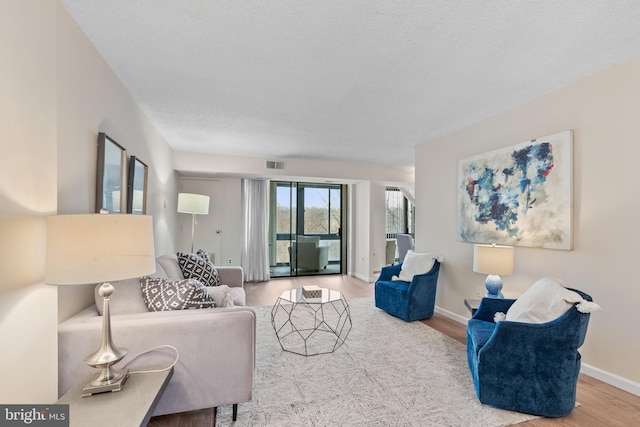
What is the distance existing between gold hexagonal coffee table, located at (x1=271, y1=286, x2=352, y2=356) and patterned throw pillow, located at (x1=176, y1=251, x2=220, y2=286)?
82 centimetres

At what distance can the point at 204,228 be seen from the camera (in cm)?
592

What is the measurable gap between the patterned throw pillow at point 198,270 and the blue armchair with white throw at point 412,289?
2.20 metres

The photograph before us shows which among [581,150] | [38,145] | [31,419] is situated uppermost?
[581,150]

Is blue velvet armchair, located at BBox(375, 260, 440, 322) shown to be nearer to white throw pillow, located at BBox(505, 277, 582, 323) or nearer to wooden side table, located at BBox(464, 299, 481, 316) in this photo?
wooden side table, located at BBox(464, 299, 481, 316)

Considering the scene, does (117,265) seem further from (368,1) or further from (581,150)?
(581,150)

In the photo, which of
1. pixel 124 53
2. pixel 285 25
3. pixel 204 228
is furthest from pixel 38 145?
pixel 204 228

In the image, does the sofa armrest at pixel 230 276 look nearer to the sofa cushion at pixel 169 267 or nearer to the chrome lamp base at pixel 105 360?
the sofa cushion at pixel 169 267

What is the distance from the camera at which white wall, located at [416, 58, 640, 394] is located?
7.18 ft

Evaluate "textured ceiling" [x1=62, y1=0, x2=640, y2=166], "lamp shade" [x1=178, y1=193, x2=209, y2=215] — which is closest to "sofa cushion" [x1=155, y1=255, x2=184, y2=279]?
"lamp shade" [x1=178, y1=193, x2=209, y2=215]

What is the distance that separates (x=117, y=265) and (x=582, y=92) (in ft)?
11.6

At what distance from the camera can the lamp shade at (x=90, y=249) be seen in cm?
118

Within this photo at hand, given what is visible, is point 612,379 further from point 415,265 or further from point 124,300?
point 124,300

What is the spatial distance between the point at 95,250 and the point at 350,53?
1907mm

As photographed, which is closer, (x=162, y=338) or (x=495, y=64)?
(x=162, y=338)
